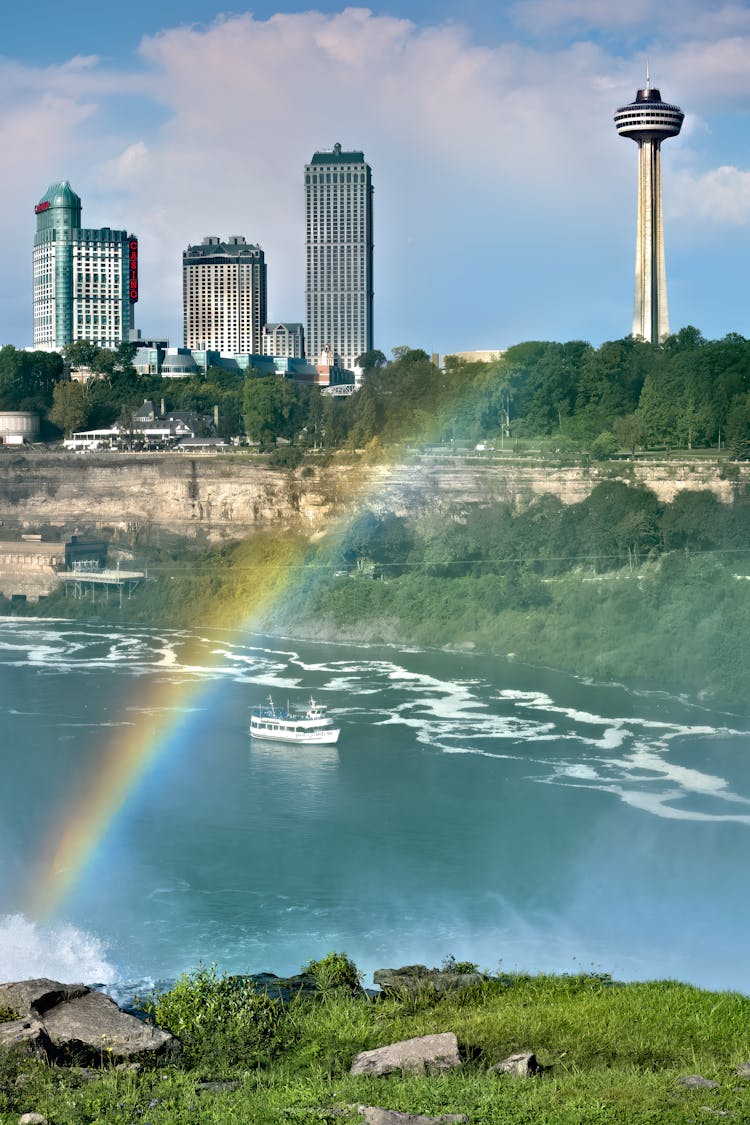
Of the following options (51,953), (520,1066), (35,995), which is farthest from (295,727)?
(520,1066)

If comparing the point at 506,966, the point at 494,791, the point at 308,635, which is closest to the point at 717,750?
the point at 494,791

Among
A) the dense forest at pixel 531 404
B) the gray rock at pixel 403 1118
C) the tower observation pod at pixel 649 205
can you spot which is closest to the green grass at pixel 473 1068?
the gray rock at pixel 403 1118

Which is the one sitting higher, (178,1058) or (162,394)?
(162,394)

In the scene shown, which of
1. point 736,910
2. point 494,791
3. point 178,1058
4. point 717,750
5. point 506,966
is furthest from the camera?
point 717,750

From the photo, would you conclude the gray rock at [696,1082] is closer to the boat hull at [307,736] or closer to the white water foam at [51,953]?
the white water foam at [51,953]

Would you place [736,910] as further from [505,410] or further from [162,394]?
[162,394]
